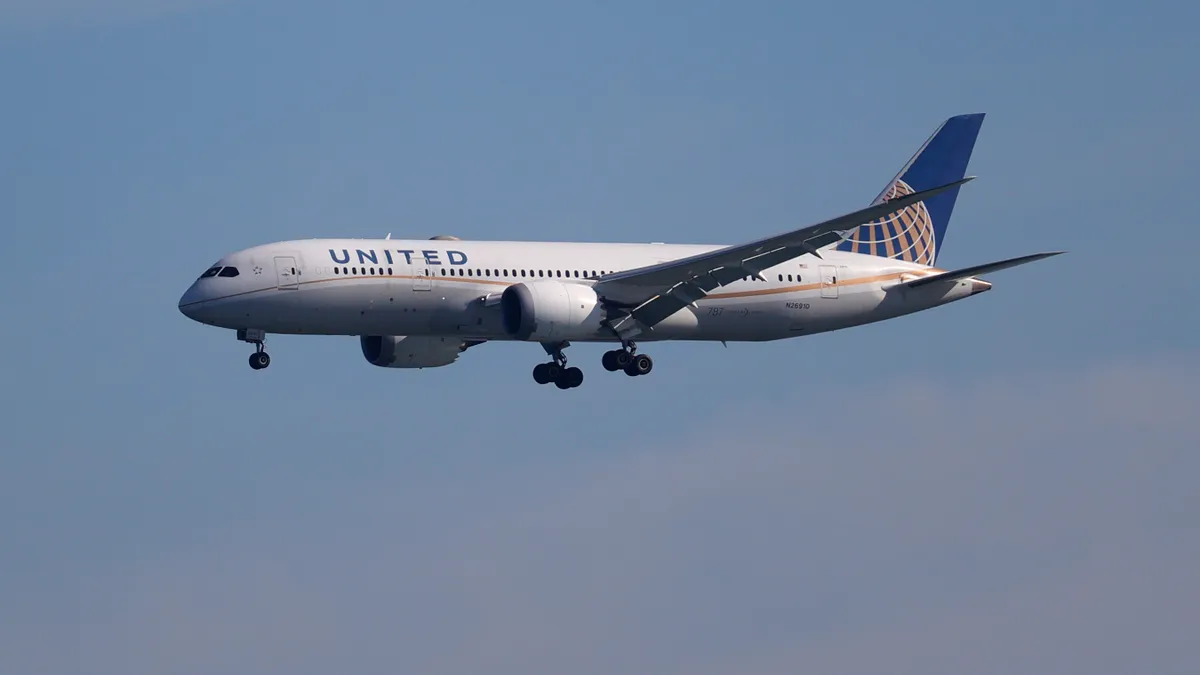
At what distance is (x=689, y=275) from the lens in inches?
2495

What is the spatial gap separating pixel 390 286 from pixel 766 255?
11902 mm

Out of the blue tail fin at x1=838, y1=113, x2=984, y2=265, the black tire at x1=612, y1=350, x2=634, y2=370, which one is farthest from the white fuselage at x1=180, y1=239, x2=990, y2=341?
the blue tail fin at x1=838, y1=113, x2=984, y2=265

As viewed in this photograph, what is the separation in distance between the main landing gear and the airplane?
45 millimetres

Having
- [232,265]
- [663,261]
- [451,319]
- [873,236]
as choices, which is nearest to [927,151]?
[873,236]

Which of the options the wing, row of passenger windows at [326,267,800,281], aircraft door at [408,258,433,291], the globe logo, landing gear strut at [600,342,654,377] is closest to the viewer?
the wing

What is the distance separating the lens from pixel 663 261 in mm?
66688

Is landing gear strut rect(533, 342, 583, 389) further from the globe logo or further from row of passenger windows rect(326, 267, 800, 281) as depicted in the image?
the globe logo

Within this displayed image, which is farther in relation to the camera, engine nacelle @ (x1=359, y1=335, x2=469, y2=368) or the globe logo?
the globe logo

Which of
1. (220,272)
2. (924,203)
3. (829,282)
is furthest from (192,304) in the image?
(924,203)

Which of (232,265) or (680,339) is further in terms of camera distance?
(680,339)

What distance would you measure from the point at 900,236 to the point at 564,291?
→ 1522 centimetres

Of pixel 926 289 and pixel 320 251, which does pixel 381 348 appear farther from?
pixel 926 289

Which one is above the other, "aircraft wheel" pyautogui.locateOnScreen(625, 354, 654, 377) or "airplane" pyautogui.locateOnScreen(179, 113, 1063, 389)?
"airplane" pyautogui.locateOnScreen(179, 113, 1063, 389)

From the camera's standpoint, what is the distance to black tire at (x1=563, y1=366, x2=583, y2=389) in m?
67.9
